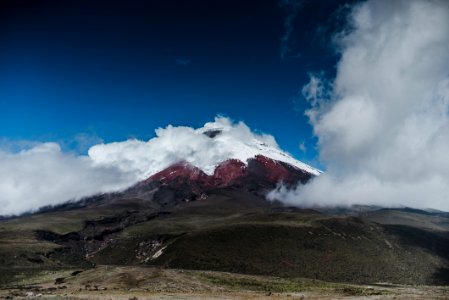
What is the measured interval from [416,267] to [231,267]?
55073mm

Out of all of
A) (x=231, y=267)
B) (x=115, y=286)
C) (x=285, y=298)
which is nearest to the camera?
(x=285, y=298)

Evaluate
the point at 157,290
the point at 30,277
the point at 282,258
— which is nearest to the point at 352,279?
the point at 282,258

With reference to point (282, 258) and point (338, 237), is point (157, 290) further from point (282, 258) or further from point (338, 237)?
point (338, 237)

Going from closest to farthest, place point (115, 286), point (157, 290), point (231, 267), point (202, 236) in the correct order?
point (157, 290) → point (115, 286) → point (231, 267) → point (202, 236)

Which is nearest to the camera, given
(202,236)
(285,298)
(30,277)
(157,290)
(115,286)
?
(285,298)

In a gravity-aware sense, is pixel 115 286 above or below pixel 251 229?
below

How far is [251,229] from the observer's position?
178625 millimetres

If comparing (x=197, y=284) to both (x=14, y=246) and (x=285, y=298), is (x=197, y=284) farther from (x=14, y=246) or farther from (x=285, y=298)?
(x=14, y=246)

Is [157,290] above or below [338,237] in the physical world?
below

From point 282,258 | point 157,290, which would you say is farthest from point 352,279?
point 157,290

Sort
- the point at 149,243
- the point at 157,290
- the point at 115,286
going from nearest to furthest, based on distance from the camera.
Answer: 1. the point at 157,290
2. the point at 115,286
3. the point at 149,243

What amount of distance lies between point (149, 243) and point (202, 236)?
35.5m

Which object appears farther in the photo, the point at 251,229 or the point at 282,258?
the point at 251,229

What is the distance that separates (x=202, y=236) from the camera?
567 feet
